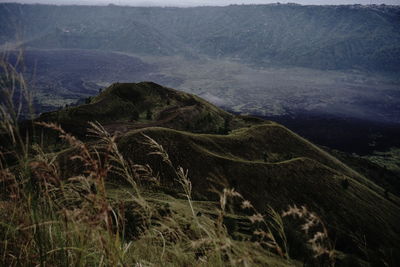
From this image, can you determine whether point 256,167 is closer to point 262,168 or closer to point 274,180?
point 262,168

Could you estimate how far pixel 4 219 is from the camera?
13.4 feet

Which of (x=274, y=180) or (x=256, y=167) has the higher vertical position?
(x=256, y=167)

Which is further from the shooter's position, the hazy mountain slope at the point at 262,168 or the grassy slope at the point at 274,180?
the grassy slope at the point at 274,180

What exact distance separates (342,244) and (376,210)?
59.7 ft

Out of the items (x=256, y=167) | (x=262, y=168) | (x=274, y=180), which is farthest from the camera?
(x=262, y=168)

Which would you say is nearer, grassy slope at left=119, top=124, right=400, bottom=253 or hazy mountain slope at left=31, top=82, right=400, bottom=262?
hazy mountain slope at left=31, top=82, right=400, bottom=262

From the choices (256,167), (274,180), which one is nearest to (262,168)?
(256,167)

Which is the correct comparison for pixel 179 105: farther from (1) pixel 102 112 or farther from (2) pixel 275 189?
(2) pixel 275 189

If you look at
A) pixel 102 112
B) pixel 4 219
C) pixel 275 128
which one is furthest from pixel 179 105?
pixel 4 219

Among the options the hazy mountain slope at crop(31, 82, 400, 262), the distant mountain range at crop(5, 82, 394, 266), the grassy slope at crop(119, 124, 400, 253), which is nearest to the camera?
the distant mountain range at crop(5, 82, 394, 266)

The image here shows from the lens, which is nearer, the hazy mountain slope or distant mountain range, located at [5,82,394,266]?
distant mountain range, located at [5,82,394,266]

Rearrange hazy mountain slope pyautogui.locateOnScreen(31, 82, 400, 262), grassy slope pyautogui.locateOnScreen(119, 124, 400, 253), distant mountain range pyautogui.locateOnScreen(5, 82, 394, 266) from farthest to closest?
1. grassy slope pyautogui.locateOnScreen(119, 124, 400, 253)
2. hazy mountain slope pyautogui.locateOnScreen(31, 82, 400, 262)
3. distant mountain range pyautogui.locateOnScreen(5, 82, 394, 266)

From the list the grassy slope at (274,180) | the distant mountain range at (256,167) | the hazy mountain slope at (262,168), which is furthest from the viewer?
the grassy slope at (274,180)

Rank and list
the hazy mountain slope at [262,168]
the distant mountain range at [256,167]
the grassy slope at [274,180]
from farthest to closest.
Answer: the grassy slope at [274,180] < the hazy mountain slope at [262,168] < the distant mountain range at [256,167]
